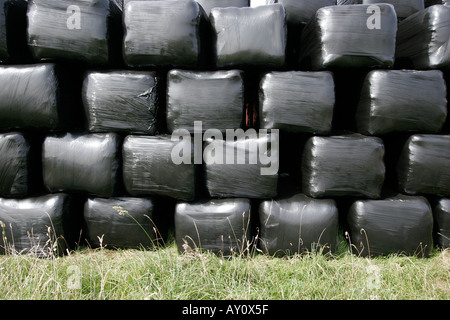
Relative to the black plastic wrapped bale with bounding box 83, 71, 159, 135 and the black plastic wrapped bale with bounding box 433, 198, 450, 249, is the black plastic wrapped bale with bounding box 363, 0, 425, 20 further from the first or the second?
the black plastic wrapped bale with bounding box 83, 71, 159, 135

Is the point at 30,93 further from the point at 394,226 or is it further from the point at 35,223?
the point at 394,226

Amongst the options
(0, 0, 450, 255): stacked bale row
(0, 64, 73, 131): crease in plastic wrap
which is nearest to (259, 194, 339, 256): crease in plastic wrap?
(0, 0, 450, 255): stacked bale row

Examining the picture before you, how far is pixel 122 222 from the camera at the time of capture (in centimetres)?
156

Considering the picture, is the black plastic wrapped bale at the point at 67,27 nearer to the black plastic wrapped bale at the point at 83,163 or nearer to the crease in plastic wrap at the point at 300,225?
the black plastic wrapped bale at the point at 83,163

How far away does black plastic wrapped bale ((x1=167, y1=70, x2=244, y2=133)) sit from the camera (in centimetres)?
144

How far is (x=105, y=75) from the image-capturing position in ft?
4.83

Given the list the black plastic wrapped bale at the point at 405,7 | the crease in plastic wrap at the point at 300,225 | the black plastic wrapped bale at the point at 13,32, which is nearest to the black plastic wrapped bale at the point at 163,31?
the black plastic wrapped bale at the point at 13,32

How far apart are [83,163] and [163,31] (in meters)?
0.77

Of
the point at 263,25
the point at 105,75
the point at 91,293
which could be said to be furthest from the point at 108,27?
the point at 91,293

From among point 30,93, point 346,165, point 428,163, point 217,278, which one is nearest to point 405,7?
point 428,163

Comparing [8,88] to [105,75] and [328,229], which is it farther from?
[328,229]

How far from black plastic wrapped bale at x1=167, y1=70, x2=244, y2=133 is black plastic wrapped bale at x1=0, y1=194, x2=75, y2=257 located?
30.3 inches

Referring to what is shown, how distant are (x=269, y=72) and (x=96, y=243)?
1.31 m

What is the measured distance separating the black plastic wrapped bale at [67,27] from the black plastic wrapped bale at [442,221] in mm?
1925
